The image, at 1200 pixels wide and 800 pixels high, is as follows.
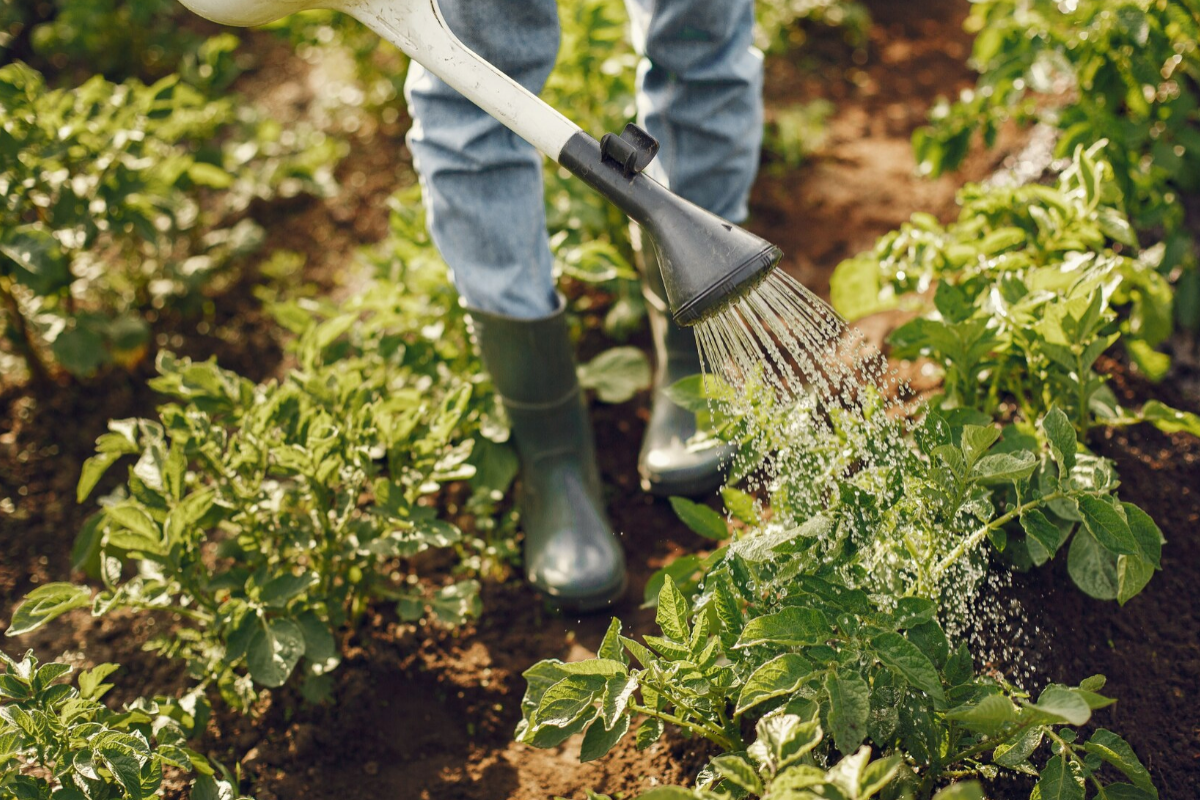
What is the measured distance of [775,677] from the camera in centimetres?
112

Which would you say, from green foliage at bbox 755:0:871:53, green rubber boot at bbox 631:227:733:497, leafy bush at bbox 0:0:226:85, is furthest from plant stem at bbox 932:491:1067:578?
leafy bush at bbox 0:0:226:85

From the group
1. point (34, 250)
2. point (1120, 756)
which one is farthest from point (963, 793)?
point (34, 250)

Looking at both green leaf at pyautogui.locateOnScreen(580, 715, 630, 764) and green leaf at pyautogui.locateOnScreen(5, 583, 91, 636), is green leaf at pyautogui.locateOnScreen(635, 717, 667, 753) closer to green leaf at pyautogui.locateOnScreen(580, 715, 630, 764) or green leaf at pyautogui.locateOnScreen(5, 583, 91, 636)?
green leaf at pyautogui.locateOnScreen(580, 715, 630, 764)

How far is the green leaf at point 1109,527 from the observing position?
1246mm

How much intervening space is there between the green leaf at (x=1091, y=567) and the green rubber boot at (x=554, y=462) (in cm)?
73

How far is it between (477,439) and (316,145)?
52.1 inches

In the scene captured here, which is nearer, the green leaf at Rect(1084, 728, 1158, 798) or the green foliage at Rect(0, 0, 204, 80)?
the green leaf at Rect(1084, 728, 1158, 798)

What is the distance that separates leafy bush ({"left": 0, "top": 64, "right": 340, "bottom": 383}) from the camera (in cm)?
193

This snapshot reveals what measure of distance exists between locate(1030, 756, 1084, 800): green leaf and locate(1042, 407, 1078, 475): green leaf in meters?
0.36

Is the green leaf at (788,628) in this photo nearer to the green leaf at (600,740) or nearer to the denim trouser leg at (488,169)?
the green leaf at (600,740)

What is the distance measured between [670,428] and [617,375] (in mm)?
157

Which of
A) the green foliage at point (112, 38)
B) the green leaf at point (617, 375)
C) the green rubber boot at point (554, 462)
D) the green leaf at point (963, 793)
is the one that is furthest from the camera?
the green foliage at point (112, 38)

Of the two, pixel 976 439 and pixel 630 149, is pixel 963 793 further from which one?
pixel 630 149

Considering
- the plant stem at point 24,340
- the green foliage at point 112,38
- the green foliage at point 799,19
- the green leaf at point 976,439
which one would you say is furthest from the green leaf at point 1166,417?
the green foliage at point 112,38
